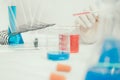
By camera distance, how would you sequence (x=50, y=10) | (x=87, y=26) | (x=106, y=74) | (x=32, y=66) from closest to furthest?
(x=106, y=74), (x=32, y=66), (x=87, y=26), (x=50, y=10)

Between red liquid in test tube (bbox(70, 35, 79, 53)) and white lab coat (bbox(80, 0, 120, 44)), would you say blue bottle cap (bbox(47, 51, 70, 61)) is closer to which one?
red liquid in test tube (bbox(70, 35, 79, 53))

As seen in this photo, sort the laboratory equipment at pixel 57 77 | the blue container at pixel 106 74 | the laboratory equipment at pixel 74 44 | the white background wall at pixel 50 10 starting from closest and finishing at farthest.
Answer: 1. the blue container at pixel 106 74
2. the laboratory equipment at pixel 57 77
3. the laboratory equipment at pixel 74 44
4. the white background wall at pixel 50 10

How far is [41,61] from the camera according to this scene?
0.80m

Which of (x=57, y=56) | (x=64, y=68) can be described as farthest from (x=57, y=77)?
(x=57, y=56)

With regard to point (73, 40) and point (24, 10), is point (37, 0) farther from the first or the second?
point (73, 40)

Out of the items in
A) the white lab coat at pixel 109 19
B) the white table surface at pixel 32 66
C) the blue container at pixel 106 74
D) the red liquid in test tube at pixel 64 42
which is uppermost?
the white lab coat at pixel 109 19

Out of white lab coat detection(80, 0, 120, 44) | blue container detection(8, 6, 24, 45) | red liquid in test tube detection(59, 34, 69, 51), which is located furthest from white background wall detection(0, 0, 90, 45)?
white lab coat detection(80, 0, 120, 44)

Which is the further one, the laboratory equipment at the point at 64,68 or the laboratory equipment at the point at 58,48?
A: the laboratory equipment at the point at 58,48

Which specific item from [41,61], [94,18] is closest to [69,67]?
[41,61]

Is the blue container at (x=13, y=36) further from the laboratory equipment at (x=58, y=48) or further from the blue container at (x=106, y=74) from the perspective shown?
A: the blue container at (x=106, y=74)

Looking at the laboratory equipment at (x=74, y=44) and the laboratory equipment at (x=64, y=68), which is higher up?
the laboratory equipment at (x=74, y=44)

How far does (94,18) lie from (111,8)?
0.71 meters

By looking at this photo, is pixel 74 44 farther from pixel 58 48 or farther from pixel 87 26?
pixel 87 26

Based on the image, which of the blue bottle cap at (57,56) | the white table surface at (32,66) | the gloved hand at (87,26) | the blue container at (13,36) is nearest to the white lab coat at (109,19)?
the white table surface at (32,66)
